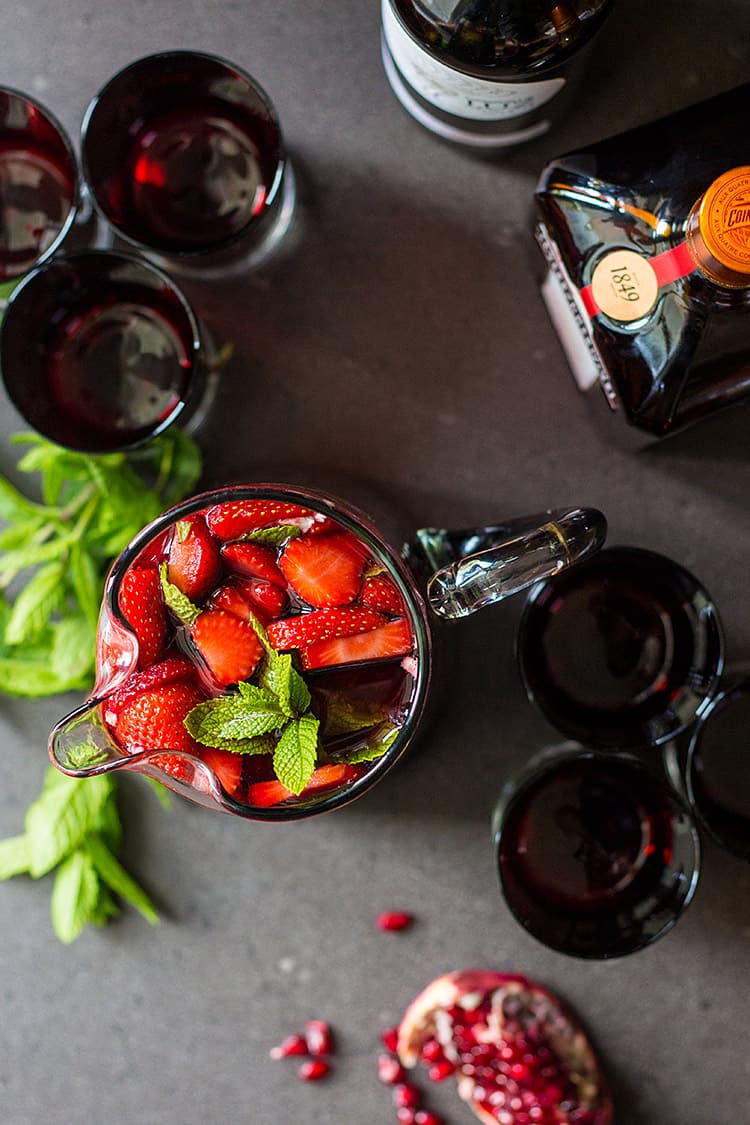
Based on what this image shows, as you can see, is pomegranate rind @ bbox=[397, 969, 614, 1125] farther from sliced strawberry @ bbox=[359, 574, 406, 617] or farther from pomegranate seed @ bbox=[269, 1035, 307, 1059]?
sliced strawberry @ bbox=[359, 574, 406, 617]

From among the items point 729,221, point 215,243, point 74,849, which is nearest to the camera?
point 729,221

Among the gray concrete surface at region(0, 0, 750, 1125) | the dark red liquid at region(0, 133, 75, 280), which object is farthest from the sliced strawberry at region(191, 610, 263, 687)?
the dark red liquid at region(0, 133, 75, 280)

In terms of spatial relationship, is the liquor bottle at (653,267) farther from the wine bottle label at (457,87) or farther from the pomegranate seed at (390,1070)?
the pomegranate seed at (390,1070)

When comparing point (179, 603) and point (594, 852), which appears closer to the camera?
point (179, 603)

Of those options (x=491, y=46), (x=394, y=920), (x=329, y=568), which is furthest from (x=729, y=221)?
(x=394, y=920)

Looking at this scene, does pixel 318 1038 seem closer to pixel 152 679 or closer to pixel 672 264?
pixel 152 679

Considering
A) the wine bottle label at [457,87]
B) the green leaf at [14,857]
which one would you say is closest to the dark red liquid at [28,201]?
the wine bottle label at [457,87]

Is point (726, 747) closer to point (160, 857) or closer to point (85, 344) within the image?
point (160, 857)
